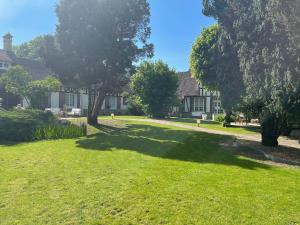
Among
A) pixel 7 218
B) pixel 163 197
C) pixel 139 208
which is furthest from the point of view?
pixel 163 197

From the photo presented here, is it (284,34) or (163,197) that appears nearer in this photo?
(163,197)

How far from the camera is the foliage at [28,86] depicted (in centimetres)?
3694

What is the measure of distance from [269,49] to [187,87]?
3983 centimetres

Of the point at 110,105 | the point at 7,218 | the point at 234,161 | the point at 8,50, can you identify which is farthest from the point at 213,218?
the point at 8,50

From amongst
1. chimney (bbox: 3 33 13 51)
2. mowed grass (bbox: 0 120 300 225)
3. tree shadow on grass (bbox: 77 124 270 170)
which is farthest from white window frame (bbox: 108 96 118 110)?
mowed grass (bbox: 0 120 300 225)

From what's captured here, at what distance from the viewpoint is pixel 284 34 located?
544 inches

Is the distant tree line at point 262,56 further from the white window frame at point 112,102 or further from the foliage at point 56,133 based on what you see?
the white window frame at point 112,102

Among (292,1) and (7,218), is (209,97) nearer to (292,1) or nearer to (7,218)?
(292,1)

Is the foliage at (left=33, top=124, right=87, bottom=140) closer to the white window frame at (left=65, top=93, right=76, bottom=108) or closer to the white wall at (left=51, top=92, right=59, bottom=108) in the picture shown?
the white wall at (left=51, top=92, right=59, bottom=108)

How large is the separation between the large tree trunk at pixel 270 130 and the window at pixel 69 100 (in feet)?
121

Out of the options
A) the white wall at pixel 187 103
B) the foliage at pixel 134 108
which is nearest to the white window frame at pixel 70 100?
the foliage at pixel 134 108

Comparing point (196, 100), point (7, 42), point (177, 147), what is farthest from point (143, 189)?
point (7, 42)

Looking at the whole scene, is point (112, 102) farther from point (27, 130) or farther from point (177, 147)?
point (177, 147)

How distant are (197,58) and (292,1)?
23.7 metres
